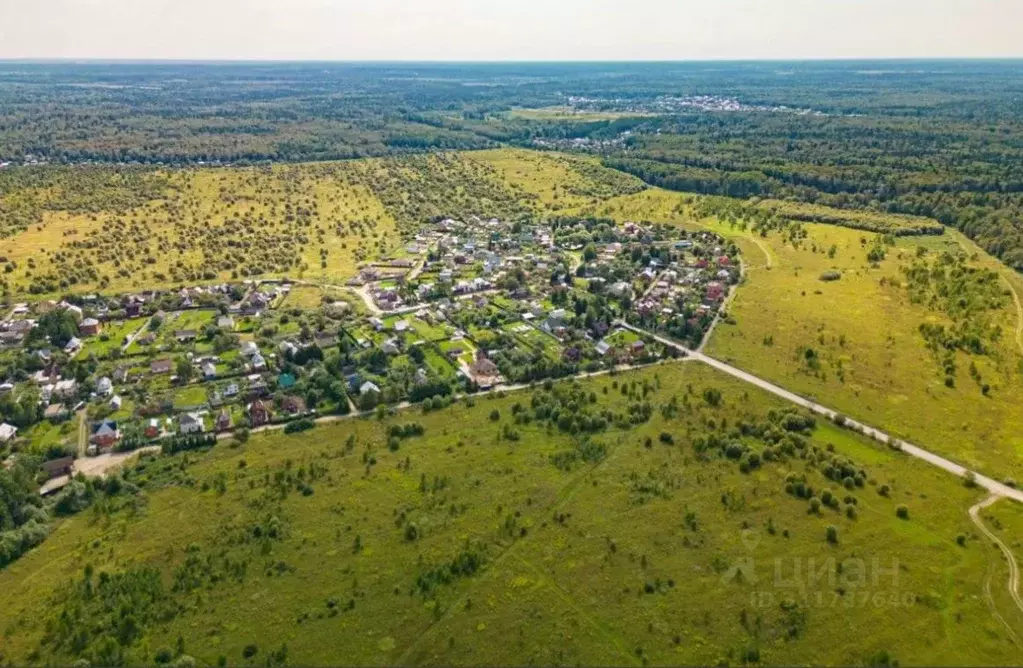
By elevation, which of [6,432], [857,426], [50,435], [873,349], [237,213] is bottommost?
[857,426]

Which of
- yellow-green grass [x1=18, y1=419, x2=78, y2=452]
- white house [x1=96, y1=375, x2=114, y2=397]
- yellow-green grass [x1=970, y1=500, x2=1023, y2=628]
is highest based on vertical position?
white house [x1=96, y1=375, x2=114, y2=397]

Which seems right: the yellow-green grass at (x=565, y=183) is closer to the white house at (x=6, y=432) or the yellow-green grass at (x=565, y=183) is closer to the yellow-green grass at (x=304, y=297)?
the yellow-green grass at (x=304, y=297)

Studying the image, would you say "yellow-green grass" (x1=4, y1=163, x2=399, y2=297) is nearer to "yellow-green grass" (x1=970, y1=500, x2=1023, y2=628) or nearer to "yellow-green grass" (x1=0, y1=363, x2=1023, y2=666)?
"yellow-green grass" (x1=0, y1=363, x2=1023, y2=666)

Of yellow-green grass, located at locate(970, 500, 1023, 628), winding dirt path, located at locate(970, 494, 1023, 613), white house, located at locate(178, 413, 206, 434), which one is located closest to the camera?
yellow-green grass, located at locate(970, 500, 1023, 628)

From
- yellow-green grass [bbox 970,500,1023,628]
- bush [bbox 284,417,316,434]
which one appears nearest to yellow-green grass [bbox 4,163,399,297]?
A: bush [bbox 284,417,316,434]

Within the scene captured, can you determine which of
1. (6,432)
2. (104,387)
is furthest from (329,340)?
(6,432)

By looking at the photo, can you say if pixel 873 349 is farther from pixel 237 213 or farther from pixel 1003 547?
pixel 237 213

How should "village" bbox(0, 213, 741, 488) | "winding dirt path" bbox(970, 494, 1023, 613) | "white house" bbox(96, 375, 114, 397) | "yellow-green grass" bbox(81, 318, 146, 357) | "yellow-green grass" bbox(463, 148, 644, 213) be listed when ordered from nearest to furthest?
"winding dirt path" bbox(970, 494, 1023, 613) < "village" bbox(0, 213, 741, 488) < "white house" bbox(96, 375, 114, 397) < "yellow-green grass" bbox(81, 318, 146, 357) < "yellow-green grass" bbox(463, 148, 644, 213)
